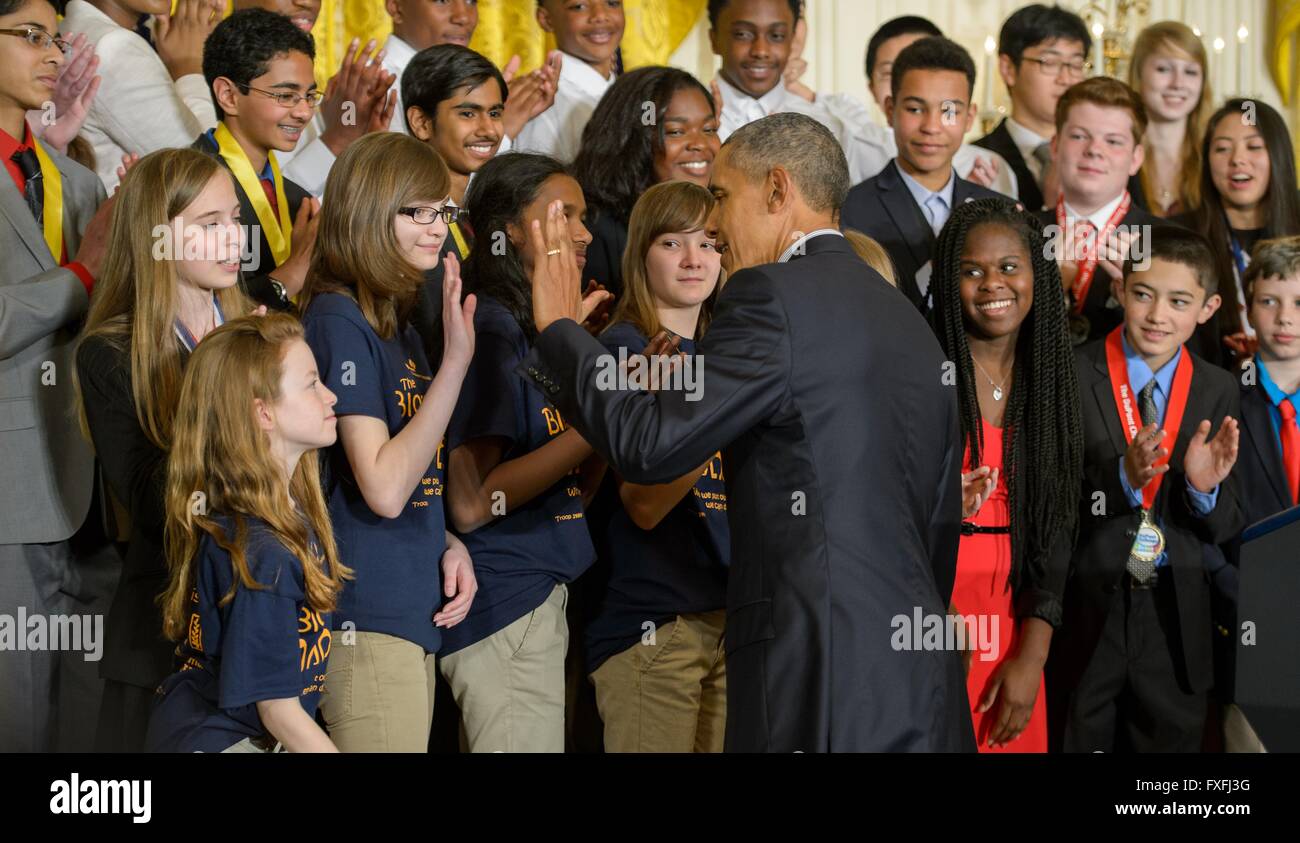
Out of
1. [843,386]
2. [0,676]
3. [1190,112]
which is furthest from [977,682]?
[1190,112]

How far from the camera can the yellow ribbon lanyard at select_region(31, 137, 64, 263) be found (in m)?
3.77

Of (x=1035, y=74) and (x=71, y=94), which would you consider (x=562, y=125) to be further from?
(x=1035, y=74)

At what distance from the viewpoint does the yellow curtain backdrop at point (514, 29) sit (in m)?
6.14

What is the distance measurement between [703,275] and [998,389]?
949 millimetres

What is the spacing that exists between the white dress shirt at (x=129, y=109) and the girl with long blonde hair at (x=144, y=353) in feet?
3.92

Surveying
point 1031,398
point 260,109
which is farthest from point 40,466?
point 1031,398

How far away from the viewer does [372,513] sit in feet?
10.3

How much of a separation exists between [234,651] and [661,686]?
1216 mm

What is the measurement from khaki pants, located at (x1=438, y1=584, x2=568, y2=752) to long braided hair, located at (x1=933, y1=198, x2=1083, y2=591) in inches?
51.7

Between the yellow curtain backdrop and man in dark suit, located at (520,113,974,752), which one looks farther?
the yellow curtain backdrop

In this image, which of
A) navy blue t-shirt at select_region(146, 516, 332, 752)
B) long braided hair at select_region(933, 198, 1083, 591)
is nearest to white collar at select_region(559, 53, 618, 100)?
long braided hair at select_region(933, 198, 1083, 591)

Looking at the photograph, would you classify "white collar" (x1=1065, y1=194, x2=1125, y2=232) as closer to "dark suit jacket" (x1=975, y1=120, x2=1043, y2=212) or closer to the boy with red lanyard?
"dark suit jacket" (x1=975, y1=120, x2=1043, y2=212)

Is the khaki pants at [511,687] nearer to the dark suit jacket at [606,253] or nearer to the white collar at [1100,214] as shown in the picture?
the dark suit jacket at [606,253]

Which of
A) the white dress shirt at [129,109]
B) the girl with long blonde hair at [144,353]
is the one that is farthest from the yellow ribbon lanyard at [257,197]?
the girl with long blonde hair at [144,353]
